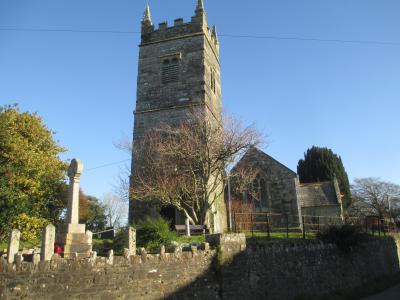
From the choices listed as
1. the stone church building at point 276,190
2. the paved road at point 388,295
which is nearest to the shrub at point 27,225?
the stone church building at point 276,190

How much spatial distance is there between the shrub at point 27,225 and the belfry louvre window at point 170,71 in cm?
1181

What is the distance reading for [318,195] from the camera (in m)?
31.0

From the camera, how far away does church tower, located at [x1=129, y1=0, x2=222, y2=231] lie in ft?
75.5

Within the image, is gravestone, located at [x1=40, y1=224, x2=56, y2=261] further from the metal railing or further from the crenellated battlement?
the crenellated battlement

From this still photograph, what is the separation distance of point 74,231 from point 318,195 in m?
25.1

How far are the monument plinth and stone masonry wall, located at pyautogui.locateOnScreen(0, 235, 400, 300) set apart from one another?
4.44 feet

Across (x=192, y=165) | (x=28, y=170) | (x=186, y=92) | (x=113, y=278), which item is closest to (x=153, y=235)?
(x=113, y=278)

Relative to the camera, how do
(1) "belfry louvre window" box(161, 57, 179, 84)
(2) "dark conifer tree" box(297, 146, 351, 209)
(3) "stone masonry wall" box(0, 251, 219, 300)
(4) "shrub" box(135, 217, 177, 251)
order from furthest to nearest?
(2) "dark conifer tree" box(297, 146, 351, 209) → (1) "belfry louvre window" box(161, 57, 179, 84) → (4) "shrub" box(135, 217, 177, 251) → (3) "stone masonry wall" box(0, 251, 219, 300)

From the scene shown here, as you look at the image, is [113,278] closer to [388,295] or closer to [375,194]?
[388,295]

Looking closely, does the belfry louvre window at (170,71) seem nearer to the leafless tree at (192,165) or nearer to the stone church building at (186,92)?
the stone church building at (186,92)

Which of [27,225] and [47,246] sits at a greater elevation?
[27,225]

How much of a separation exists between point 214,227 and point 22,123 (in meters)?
12.7

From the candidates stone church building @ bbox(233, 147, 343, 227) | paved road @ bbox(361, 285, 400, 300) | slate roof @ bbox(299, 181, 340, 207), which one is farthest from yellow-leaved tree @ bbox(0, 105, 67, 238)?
slate roof @ bbox(299, 181, 340, 207)

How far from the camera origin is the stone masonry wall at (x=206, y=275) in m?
7.83
